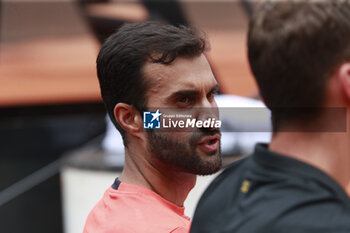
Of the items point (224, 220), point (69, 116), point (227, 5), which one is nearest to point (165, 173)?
point (224, 220)

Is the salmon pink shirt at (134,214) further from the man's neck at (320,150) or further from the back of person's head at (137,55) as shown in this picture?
the man's neck at (320,150)

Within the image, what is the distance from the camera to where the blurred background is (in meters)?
2.79

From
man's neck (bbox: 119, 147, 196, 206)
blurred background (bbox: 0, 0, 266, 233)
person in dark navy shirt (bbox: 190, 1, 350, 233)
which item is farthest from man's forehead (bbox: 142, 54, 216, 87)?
blurred background (bbox: 0, 0, 266, 233)

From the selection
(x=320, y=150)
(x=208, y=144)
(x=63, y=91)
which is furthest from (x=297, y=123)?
(x=63, y=91)

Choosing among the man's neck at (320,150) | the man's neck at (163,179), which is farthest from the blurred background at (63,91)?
the man's neck at (320,150)

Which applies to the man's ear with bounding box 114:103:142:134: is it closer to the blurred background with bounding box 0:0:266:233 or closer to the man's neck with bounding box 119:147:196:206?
the man's neck with bounding box 119:147:196:206

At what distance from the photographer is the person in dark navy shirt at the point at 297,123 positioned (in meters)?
0.55

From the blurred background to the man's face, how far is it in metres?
1.63

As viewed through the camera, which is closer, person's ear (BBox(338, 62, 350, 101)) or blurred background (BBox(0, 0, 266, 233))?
person's ear (BBox(338, 62, 350, 101))

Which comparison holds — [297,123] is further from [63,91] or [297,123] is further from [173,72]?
[63,91]

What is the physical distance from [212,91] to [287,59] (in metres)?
0.34

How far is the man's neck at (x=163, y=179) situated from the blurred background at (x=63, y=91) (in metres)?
1.59

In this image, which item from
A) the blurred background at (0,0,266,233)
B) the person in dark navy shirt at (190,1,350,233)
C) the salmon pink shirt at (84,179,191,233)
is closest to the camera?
the person in dark navy shirt at (190,1,350,233)

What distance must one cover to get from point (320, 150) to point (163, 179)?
14.9 inches
